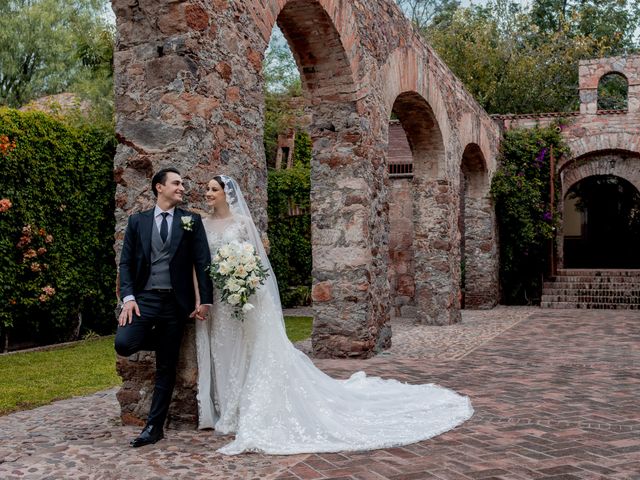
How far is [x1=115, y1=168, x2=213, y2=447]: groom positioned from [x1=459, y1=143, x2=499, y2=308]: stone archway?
11.4 meters

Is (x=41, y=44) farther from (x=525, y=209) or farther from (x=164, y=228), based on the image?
(x=164, y=228)

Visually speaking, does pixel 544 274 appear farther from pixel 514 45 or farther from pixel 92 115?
pixel 92 115

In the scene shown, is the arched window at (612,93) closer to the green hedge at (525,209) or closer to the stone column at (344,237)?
the green hedge at (525,209)

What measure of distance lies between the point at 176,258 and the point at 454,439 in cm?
204

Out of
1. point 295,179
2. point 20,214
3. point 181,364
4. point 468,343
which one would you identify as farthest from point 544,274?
point 181,364

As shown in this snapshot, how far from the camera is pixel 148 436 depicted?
4.00 metres

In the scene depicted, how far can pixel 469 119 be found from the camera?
12.6 m

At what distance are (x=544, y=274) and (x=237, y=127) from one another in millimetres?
12426

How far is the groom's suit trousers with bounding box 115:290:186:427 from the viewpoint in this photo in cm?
400

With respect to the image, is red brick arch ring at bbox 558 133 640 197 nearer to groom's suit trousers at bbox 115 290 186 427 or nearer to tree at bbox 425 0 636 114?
tree at bbox 425 0 636 114

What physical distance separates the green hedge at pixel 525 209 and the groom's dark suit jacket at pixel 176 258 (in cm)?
1184

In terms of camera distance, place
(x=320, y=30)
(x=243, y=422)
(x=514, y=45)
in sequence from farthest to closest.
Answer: (x=514, y=45), (x=320, y=30), (x=243, y=422)

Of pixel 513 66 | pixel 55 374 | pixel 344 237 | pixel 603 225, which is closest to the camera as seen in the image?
pixel 55 374

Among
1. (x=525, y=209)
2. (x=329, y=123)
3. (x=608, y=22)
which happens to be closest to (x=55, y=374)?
(x=329, y=123)
